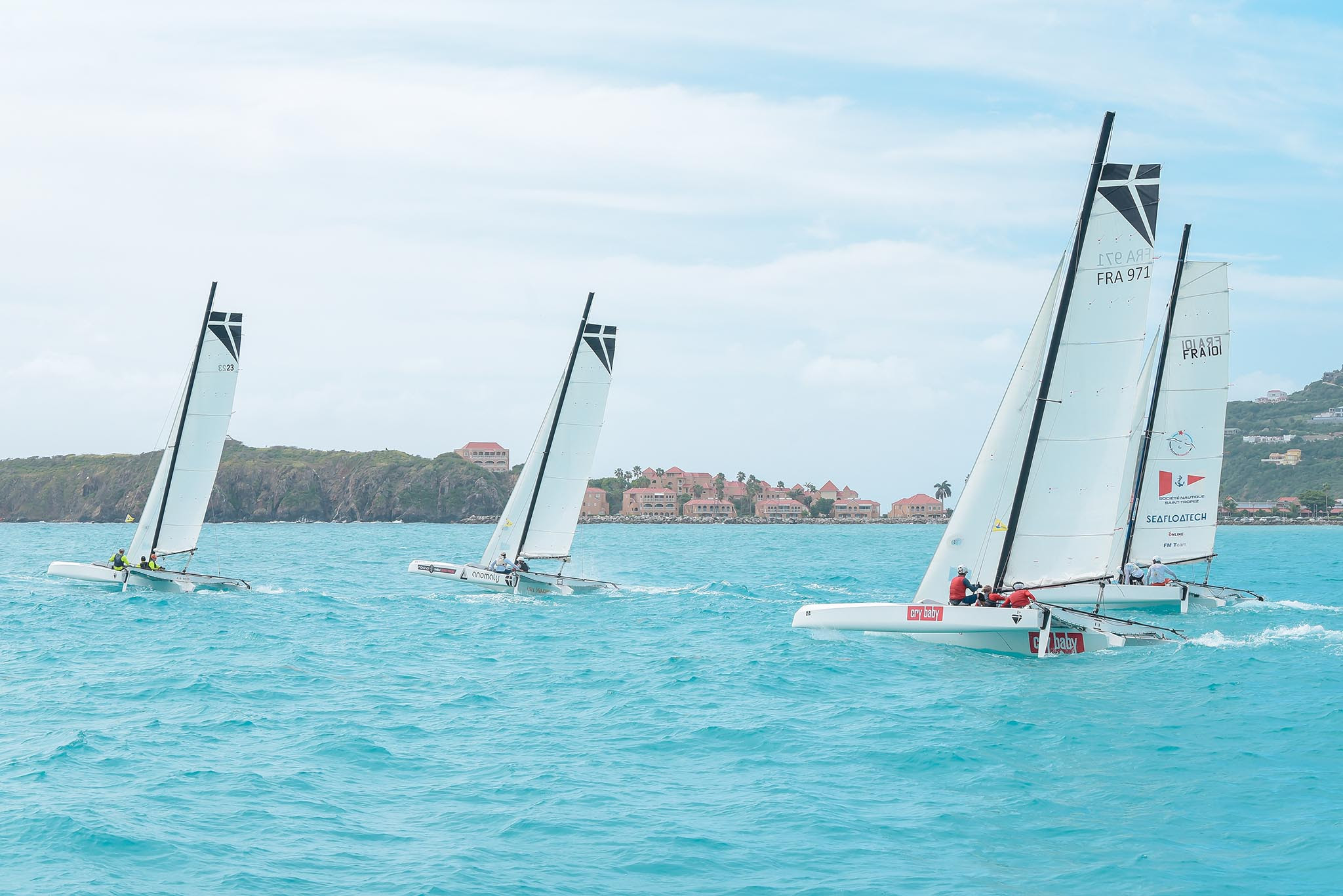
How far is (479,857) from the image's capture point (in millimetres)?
9773

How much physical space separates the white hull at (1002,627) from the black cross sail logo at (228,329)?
794 inches

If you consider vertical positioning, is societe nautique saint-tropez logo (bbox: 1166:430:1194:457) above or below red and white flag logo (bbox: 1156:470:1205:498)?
above

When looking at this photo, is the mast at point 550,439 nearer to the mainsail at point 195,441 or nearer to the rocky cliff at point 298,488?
the mainsail at point 195,441

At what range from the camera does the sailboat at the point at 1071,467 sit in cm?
1986

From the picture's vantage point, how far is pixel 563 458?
109 feet

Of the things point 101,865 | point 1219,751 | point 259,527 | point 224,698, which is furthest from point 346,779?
point 259,527

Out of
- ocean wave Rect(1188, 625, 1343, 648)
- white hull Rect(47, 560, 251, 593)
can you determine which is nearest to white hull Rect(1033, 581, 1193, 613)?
ocean wave Rect(1188, 625, 1343, 648)

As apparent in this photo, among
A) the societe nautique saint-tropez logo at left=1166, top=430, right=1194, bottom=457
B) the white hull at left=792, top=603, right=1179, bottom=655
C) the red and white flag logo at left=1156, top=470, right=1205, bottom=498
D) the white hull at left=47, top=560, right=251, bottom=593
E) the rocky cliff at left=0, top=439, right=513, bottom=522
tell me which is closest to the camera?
the white hull at left=792, top=603, right=1179, bottom=655

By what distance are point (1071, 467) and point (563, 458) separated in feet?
54.0

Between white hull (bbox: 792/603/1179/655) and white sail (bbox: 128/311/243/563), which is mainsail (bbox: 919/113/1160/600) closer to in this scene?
white hull (bbox: 792/603/1179/655)

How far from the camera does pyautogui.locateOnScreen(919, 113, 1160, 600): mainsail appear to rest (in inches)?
782

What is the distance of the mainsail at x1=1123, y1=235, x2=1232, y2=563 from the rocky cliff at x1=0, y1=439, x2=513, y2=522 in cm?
14159

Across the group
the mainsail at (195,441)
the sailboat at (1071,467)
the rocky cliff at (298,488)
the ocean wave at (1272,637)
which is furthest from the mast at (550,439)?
the rocky cliff at (298,488)

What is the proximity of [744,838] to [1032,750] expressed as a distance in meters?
5.27
